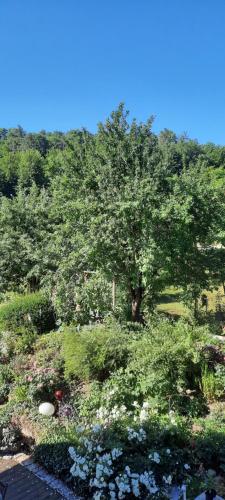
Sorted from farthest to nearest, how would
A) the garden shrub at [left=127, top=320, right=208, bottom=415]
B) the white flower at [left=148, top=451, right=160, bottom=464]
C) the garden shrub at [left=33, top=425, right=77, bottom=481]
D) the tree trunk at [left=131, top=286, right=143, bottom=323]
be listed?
1. the tree trunk at [left=131, top=286, right=143, bottom=323]
2. the garden shrub at [left=127, top=320, right=208, bottom=415]
3. the garden shrub at [left=33, top=425, right=77, bottom=481]
4. the white flower at [left=148, top=451, right=160, bottom=464]

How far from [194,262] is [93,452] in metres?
5.18

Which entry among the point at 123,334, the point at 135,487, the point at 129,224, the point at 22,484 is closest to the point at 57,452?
the point at 22,484

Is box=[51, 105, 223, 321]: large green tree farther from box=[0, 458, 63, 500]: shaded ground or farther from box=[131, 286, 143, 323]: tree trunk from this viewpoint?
box=[0, 458, 63, 500]: shaded ground

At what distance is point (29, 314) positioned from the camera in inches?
375

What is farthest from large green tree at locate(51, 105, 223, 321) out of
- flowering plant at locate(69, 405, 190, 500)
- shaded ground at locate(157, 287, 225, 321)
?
flowering plant at locate(69, 405, 190, 500)

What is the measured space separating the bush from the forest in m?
0.03

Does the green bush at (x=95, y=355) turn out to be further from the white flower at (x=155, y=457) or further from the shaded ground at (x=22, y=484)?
the white flower at (x=155, y=457)

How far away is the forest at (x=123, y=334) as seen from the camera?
380 cm

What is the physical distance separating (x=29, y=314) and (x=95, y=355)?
3.88 metres

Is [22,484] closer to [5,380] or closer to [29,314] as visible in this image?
[5,380]

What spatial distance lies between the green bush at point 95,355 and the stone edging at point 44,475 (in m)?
1.63

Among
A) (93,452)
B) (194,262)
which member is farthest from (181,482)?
(194,262)

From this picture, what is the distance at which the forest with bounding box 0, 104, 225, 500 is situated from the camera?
3.80 m

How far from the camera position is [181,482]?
139 inches
